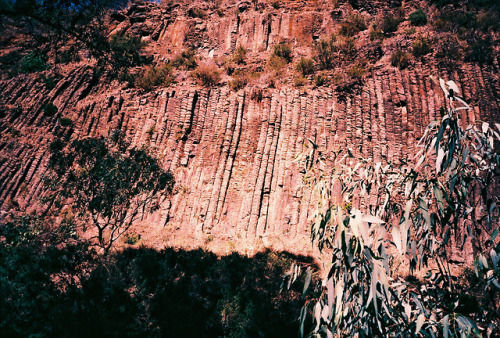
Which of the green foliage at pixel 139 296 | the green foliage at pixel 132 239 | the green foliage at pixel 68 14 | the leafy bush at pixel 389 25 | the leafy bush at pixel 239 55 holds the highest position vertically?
the green foliage at pixel 68 14

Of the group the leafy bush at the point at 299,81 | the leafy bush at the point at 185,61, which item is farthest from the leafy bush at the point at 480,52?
the leafy bush at the point at 185,61

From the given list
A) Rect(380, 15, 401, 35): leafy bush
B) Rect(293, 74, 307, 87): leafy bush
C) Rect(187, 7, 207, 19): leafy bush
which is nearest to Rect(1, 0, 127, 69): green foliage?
Rect(293, 74, 307, 87): leafy bush

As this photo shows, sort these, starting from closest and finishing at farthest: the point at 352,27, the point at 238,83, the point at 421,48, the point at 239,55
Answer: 1. the point at 421,48
2. the point at 238,83
3. the point at 352,27
4. the point at 239,55

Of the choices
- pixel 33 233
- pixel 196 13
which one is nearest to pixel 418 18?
pixel 196 13

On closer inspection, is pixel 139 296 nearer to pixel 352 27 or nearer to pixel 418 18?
pixel 352 27

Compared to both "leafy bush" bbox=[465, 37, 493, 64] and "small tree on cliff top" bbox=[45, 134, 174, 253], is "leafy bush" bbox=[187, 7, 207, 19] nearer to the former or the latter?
"small tree on cliff top" bbox=[45, 134, 174, 253]

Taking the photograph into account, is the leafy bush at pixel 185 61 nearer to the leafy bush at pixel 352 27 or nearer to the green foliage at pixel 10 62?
the leafy bush at pixel 352 27
